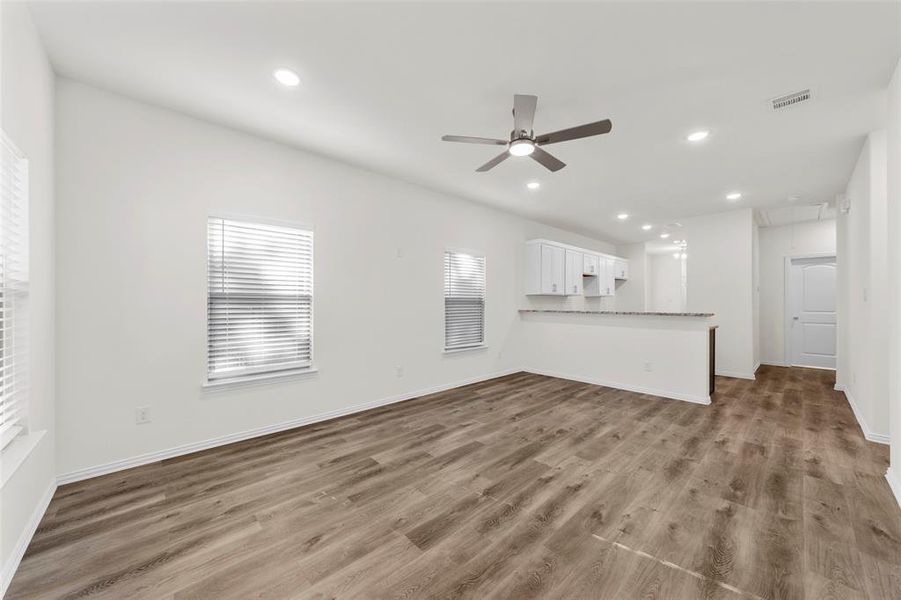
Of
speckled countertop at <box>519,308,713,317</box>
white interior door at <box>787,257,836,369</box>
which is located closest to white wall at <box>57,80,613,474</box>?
speckled countertop at <box>519,308,713,317</box>

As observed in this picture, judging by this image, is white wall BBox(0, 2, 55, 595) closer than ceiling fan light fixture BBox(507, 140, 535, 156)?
Yes

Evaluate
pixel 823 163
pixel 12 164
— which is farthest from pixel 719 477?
pixel 12 164

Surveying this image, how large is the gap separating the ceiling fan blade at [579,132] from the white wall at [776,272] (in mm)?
6805

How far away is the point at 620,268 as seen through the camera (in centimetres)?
887

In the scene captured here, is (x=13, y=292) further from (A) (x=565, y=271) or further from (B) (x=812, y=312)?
(B) (x=812, y=312)

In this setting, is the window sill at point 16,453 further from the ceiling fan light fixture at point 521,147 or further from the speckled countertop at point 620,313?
the speckled countertop at point 620,313

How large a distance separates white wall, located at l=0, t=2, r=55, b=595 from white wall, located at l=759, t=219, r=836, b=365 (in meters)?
9.73

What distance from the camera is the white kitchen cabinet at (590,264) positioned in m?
7.37

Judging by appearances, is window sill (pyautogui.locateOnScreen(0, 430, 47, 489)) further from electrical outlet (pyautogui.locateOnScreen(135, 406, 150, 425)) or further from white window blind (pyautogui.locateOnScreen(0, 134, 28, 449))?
electrical outlet (pyautogui.locateOnScreen(135, 406, 150, 425))

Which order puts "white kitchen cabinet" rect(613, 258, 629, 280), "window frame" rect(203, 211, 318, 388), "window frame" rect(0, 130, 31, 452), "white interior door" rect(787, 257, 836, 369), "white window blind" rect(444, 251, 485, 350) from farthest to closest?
"white kitchen cabinet" rect(613, 258, 629, 280) < "white interior door" rect(787, 257, 836, 369) < "white window blind" rect(444, 251, 485, 350) < "window frame" rect(203, 211, 318, 388) < "window frame" rect(0, 130, 31, 452)

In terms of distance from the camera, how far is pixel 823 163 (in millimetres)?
3793

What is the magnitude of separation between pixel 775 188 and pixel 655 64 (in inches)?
146

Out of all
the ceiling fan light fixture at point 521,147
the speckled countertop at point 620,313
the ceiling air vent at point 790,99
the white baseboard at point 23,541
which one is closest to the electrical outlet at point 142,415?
the white baseboard at point 23,541

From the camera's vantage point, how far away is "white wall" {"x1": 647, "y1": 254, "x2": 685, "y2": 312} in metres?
9.88
